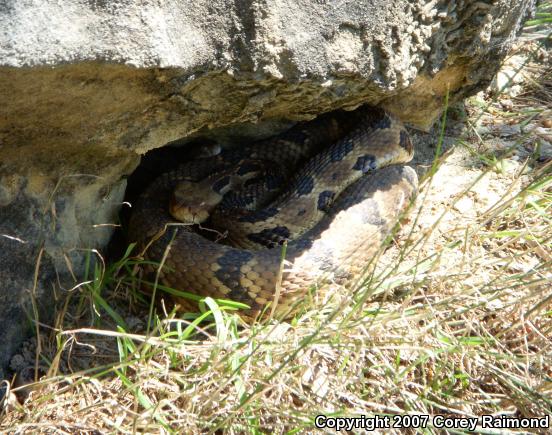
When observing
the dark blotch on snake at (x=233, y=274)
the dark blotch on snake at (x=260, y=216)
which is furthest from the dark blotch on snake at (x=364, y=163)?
the dark blotch on snake at (x=233, y=274)

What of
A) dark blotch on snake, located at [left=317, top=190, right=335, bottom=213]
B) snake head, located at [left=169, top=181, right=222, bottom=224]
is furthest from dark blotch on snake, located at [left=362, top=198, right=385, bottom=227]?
snake head, located at [left=169, top=181, right=222, bottom=224]

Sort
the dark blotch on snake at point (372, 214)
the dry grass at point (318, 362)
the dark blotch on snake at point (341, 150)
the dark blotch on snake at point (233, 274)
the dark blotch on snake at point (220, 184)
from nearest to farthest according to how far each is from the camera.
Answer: the dry grass at point (318, 362), the dark blotch on snake at point (233, 274), the dark blotch on snake at point (372, 214), the dark blotch on snake at point (341, 150), the dark blotch on snake at point (220, 184)

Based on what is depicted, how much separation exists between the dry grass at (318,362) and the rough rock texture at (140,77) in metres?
0.39

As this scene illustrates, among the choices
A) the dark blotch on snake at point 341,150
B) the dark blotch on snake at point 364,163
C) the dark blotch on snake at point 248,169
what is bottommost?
the dark blotch on snake at point 248,169

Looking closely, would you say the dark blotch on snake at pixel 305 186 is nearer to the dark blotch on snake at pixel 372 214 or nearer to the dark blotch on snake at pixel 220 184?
the dark blotch on snake at pixel 372 214

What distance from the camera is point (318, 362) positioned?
10.8 feet

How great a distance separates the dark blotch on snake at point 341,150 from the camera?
457 cm

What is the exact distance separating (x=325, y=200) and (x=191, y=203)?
0.85m

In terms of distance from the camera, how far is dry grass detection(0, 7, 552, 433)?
10.0ft

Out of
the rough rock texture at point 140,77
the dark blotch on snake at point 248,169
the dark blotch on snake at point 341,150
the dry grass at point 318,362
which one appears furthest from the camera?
the dark blotch on snake at point 248,169

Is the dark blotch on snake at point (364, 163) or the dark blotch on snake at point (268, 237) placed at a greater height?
the dark blotch on snake at point (364, 163)

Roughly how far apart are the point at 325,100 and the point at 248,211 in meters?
1.06

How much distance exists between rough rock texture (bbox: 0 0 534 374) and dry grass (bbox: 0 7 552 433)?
39cm

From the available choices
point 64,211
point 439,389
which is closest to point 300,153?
point 64,211
